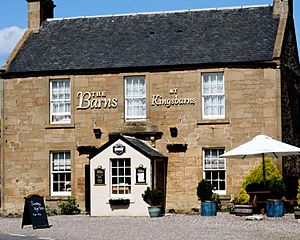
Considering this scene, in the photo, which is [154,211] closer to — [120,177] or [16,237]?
[120,177]

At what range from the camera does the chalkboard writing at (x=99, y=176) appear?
3178 cm

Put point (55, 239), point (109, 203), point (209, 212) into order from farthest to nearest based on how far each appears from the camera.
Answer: point (109, 203) < point (209, 212) < point (55, 239)

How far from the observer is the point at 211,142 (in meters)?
32.8

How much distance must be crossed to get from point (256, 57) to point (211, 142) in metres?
3.93

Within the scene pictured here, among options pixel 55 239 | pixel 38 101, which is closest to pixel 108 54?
pixel 38 101

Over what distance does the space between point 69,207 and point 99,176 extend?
278 cm

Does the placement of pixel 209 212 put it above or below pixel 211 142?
below

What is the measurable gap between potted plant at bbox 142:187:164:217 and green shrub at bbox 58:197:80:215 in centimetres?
432

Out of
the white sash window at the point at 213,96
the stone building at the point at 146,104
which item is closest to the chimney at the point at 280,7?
the stone building at the point at 146,104

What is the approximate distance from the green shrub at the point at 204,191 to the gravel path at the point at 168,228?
1.39m

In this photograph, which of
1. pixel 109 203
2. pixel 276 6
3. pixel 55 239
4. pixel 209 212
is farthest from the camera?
pixel 276 6

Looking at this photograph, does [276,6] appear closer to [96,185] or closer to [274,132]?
[274,132]

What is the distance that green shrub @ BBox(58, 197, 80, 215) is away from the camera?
3372 cm

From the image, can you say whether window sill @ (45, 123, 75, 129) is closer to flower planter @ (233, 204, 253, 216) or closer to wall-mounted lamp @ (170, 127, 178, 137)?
wall-mounted lamp @ (170, 127, 178, 137)
